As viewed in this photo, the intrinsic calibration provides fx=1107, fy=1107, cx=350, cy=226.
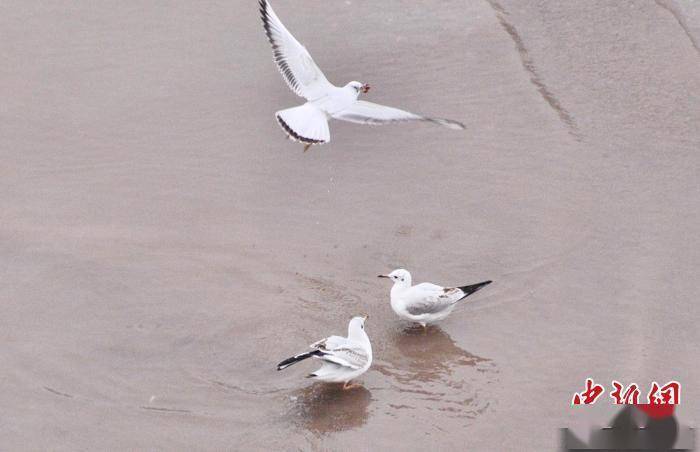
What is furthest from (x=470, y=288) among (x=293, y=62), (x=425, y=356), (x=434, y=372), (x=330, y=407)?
(x=293, y=62)

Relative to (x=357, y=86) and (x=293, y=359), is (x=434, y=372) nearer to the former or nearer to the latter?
(x=293, y=359)

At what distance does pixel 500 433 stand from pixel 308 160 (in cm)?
342

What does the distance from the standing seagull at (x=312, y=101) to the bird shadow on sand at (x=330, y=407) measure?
2.45 m

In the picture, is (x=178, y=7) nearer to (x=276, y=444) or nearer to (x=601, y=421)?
(x=276, y=444)

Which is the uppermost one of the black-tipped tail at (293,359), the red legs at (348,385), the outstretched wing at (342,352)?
the black-tipped tail at (293,359)

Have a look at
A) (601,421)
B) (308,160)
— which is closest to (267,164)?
(308,160)

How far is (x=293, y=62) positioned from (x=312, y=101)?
0.38m

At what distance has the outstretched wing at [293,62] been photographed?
30.1 ft

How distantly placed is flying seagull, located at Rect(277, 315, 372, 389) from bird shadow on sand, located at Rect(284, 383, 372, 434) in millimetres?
95

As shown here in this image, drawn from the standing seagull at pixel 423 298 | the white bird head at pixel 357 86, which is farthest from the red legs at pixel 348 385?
the white bird head at pixel 357 86

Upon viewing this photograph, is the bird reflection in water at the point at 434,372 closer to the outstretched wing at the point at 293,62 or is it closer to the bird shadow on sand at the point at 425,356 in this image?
the bird shadow on sand at the point at 425,356

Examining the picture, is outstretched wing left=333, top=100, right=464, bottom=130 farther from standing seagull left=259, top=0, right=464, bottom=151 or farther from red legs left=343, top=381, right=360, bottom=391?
red legs left=343, top=381, right=360, bottom=391

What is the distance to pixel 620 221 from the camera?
805cm

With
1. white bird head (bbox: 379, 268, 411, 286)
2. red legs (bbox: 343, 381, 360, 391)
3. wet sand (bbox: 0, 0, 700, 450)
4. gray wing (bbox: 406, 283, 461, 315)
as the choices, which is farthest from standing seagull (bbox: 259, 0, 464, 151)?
red legs (bbox: 343, 381, 360, 391)
